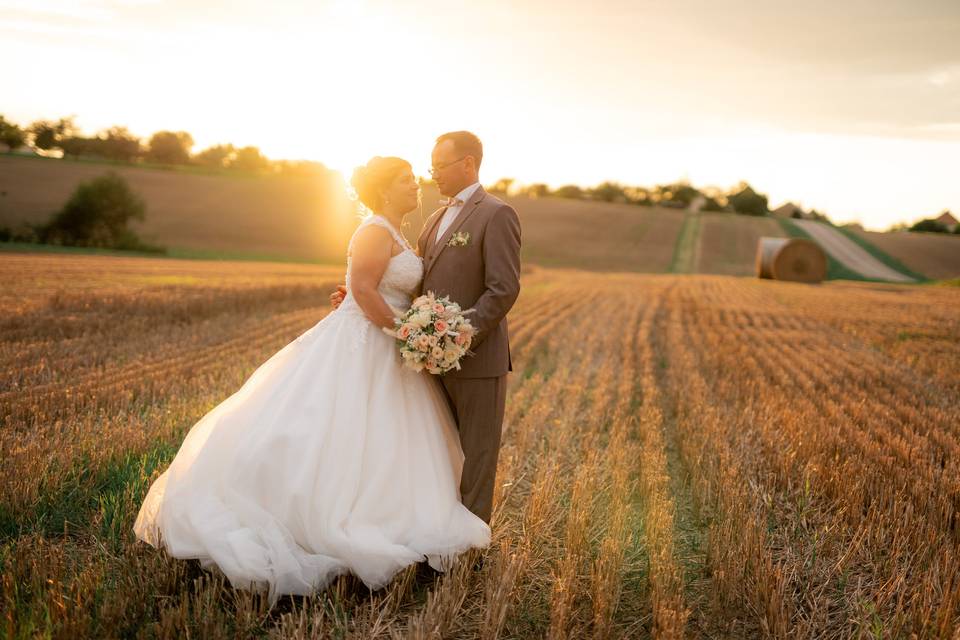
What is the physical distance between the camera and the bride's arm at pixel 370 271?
3.88m

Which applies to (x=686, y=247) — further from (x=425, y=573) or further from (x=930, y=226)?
(x=425, y=573)

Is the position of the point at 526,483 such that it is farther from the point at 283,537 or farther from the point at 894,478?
the point at 894,478

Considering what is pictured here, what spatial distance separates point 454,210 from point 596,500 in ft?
8.13

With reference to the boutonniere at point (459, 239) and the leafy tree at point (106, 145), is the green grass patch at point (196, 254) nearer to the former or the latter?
the boutonniere at point (459, 239)

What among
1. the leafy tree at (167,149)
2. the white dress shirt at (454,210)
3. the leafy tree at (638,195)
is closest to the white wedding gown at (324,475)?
the white dress shirt at (454,210)

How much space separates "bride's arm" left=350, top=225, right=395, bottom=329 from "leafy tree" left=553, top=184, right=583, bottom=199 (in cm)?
10151

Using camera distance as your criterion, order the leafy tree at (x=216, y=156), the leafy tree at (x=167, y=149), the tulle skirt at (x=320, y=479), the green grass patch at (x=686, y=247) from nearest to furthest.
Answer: the tulle skirt at (x=320, y=479), the green grass patch at (x=686, y=247), the leafy tree at (x=167, y=149), the leafy tree at (x=216, y=156)

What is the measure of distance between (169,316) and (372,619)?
37.6 ft

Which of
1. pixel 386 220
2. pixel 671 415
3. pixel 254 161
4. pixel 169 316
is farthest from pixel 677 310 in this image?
pixel 254 161

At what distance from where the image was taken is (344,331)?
3996 mm

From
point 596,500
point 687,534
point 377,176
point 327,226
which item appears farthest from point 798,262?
point 377,176

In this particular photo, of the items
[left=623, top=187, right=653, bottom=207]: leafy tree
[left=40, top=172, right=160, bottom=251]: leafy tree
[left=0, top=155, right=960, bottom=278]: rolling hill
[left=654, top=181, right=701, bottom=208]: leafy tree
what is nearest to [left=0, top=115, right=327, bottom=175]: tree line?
[left=0, top=155, right=960, bottom=278]: rolling hill

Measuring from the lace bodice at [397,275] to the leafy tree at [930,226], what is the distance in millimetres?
98893

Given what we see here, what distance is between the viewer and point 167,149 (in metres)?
88.0
